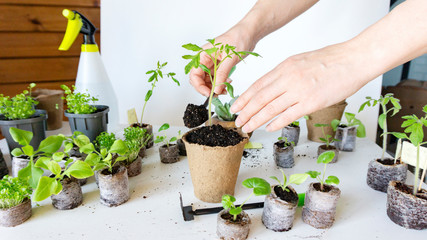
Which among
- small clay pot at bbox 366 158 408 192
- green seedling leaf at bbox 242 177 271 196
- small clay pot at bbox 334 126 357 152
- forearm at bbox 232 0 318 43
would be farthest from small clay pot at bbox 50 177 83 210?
small clay pot at bbox 334 126 357 152

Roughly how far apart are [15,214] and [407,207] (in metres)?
0.93

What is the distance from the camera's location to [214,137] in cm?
79

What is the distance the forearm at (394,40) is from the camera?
0.57m

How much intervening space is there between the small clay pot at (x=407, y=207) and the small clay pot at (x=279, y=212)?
25cm

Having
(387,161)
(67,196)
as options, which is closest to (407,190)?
(387,161)

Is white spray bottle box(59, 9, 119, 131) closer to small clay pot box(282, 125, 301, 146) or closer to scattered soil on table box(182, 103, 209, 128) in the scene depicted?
scattered soil on table box(182, 103, 209, 128)

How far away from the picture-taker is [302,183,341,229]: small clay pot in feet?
2.22

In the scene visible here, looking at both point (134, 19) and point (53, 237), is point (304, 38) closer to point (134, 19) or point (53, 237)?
point (134, 19)

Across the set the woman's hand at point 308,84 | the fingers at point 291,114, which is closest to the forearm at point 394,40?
the woman's hand at point 308,84

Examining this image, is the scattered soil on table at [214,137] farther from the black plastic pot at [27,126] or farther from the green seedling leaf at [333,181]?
the black plastic pot at [27,126]

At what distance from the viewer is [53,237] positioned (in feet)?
2.13

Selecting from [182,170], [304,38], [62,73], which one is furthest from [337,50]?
[62,73]

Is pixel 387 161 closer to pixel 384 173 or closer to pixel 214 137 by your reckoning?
pixel 384 173

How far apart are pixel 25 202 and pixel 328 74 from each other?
77 centimetres
